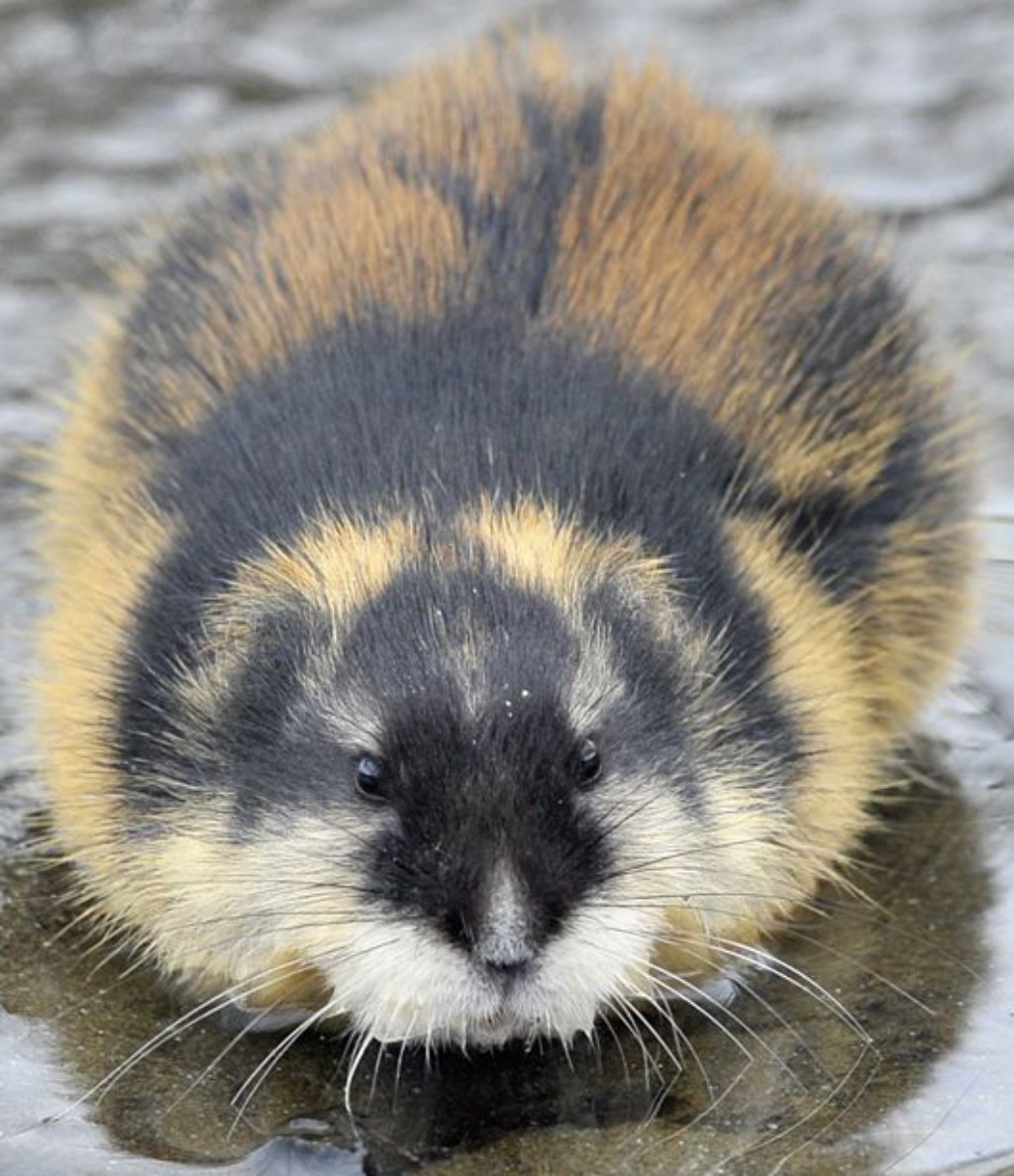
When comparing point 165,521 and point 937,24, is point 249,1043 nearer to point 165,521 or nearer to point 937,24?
point 165,521

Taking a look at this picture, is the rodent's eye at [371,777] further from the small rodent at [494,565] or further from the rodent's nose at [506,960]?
the rodent's nose at [506,960]

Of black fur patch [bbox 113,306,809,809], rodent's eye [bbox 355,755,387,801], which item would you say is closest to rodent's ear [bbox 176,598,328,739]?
black fur patch [bbox 113,306,809,809]

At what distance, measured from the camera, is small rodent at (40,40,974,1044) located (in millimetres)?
7406

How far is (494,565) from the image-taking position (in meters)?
7.81

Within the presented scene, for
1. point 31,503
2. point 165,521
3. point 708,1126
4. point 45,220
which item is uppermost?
point 165,521

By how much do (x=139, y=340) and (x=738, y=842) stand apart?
3106 millimetres

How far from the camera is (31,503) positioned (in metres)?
10.6

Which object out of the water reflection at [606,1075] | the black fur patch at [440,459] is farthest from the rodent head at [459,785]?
the water reflection at [606,1075]

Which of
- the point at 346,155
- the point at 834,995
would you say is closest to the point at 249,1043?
the point at 834,995

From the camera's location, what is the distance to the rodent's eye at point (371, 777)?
7406mm

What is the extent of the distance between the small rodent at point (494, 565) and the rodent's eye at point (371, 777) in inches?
0.6

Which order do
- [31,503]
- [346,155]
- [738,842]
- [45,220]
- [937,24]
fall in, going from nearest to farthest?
[738,842] < [346,155] < [31,503] < [45,220] < [937,24]

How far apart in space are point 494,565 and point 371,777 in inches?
31.7

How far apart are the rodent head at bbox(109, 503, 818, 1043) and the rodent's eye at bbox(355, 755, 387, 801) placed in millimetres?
11
